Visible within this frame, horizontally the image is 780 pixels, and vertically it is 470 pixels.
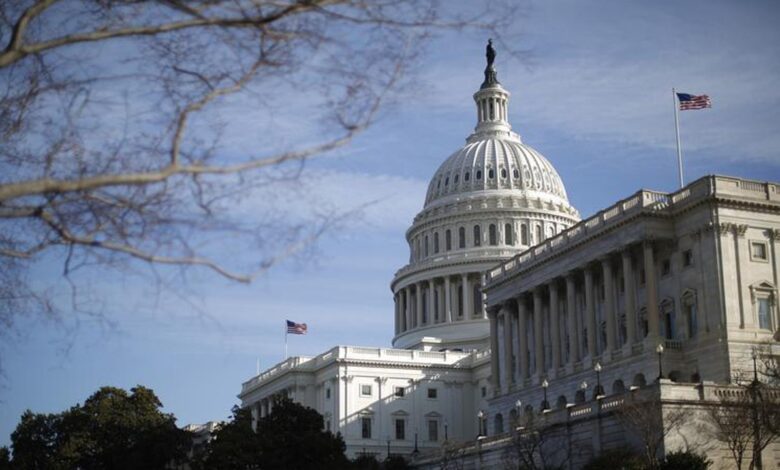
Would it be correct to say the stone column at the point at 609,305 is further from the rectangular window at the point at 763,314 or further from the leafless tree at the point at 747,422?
the leafless tree at the point at 747,422

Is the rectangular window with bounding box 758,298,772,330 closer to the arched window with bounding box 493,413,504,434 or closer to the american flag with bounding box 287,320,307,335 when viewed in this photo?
the arched window with bounding box 493,413,504,434

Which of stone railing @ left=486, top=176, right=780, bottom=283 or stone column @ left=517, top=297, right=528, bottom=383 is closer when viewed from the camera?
stone railing @ left=486, top=176, right=780, bottom=283

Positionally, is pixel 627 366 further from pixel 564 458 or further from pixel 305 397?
pixel 305 397

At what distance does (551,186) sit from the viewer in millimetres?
166000

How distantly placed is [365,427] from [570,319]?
41142mm

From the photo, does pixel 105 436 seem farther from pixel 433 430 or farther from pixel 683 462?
pixel 683 462

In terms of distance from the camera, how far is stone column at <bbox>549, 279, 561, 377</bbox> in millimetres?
95688

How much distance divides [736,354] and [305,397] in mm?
67754

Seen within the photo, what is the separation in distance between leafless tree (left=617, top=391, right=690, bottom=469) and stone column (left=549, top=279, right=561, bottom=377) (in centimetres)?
3294

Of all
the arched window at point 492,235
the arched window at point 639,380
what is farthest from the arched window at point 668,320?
the arched window at point 492,235

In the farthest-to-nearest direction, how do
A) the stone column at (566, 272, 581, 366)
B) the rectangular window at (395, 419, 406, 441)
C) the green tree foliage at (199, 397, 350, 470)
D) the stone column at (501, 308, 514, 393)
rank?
the rectangular window at (395, 419, 406, 441) → the stone column at (501, 308, 514, 393) → the stone column at (566, 272, 581, 366) → the green tree foliage at (199, 397, 350, 470)

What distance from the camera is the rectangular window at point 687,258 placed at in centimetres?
8244

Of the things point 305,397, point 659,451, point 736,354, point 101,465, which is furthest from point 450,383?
point 659,451

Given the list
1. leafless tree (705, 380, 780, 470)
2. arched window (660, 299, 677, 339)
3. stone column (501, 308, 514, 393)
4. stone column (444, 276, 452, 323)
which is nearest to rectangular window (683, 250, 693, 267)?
arched window (660, 299, 677, 339)
